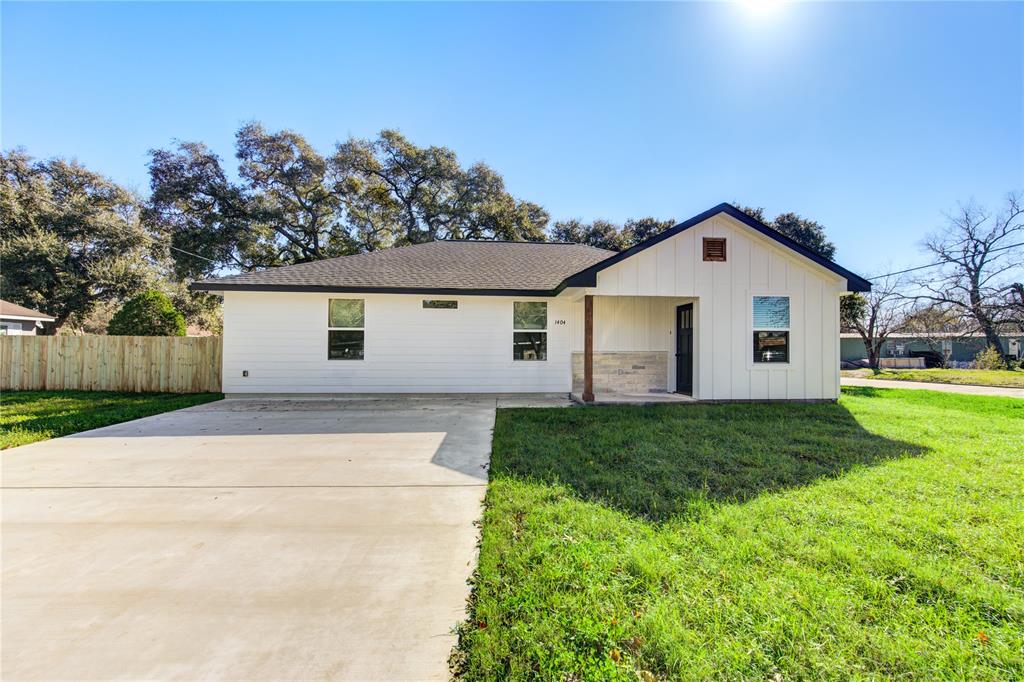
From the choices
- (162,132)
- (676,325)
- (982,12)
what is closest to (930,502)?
(676,325)

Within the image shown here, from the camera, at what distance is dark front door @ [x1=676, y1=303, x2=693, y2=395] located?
9594 millimetres

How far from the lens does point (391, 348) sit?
9.79 meters

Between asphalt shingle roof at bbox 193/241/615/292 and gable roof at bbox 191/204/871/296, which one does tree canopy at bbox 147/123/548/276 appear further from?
gable roof at bbox 191/204/871/296

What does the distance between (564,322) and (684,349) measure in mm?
2886

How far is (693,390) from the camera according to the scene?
8.95m

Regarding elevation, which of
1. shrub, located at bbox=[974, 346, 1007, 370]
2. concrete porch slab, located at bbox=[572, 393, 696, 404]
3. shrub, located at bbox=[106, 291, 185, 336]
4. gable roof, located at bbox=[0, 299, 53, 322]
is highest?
gable roof, located at bbox=[0, 299, 53, 322]

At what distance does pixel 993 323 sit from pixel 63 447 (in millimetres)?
31982

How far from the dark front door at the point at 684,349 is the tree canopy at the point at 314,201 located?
49.2 feet

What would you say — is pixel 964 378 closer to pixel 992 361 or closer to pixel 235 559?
pixel 992 361

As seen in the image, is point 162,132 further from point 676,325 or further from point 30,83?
point 676,325

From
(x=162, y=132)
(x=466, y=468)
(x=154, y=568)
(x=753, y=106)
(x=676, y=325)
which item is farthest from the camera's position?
(x=162, y=132)

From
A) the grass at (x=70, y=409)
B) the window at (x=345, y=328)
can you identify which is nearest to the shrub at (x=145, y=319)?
the grass at (x=70, y=409)

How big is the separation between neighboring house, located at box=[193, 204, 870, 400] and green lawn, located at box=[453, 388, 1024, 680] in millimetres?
3804

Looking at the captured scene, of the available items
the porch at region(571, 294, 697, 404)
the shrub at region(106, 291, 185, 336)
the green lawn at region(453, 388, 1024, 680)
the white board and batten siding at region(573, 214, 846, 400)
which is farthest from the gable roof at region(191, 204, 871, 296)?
the green lawn at region(453, 388, 1024, 680)
